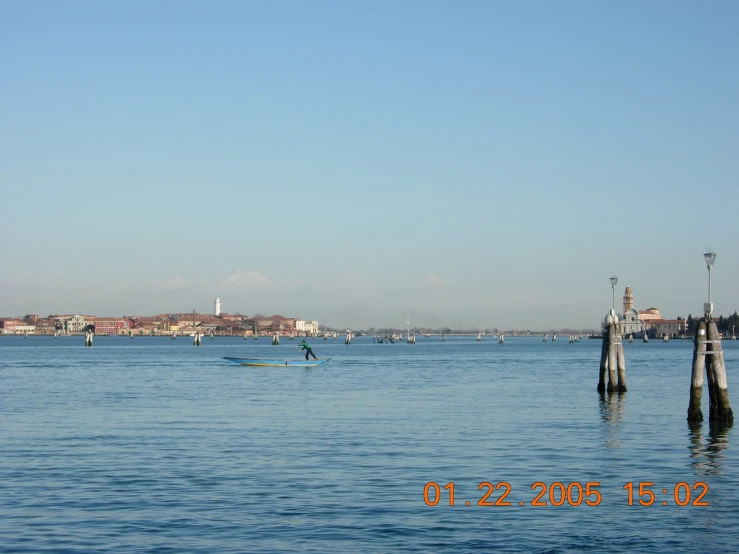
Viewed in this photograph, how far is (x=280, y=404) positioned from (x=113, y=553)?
2481 cm

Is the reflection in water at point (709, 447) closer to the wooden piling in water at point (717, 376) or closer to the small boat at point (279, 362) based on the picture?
the wooden piling in water at point (717, 376)

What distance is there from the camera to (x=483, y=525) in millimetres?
15375

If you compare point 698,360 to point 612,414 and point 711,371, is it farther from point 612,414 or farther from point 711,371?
point 612,414

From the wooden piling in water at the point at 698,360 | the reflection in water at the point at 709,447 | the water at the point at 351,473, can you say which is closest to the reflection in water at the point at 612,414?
the water at the point at 351,473

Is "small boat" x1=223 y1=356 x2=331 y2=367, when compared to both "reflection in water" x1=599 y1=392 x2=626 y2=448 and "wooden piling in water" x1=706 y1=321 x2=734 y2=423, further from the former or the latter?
"wooden piling in water" x1=706 y1=321 x2=734 y2=423

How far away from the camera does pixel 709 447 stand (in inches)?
958

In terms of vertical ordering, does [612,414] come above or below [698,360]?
below

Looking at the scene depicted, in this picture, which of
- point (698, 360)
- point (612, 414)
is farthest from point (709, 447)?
point (612, 414)

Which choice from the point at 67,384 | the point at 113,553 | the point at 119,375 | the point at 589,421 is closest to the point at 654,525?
the point at 113,553

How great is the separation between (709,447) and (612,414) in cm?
947
